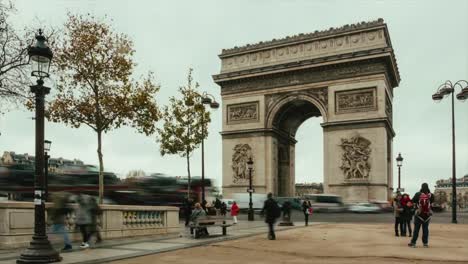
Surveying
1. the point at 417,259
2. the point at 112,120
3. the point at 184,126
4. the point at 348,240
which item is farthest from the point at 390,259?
the point at 184,126

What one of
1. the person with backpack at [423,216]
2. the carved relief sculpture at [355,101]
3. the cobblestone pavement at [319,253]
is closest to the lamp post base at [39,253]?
the cobblestone pavement at [319,253]

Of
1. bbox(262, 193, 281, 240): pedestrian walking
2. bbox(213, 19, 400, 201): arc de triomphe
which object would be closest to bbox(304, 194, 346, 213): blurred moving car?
bbox(213, 19, 400, 201): arc de triomphe

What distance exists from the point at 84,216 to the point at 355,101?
34.6m

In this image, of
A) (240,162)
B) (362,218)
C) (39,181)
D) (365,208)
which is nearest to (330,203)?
(365,208)

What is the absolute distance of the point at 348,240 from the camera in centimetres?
1661

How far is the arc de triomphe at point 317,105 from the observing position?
4378 cm

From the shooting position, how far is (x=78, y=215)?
550 inches

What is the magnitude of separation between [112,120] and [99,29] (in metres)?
5.65

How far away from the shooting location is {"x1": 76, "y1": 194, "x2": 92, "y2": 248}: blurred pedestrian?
13.7 metres

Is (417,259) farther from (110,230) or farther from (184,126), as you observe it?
(184,126)

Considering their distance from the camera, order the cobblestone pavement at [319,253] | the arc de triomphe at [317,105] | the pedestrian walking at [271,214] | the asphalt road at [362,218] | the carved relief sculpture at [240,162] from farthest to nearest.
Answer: the carved relief sculpture at [240,162], the arc de triomphe at [317,105], the asphalt road at [362,218], the pedestrian walking at [271,214], the cobblestone pavement at [319,253]

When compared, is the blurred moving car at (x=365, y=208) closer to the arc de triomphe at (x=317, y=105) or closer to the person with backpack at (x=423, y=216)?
the arc de triomphe at (x=317, y=105)

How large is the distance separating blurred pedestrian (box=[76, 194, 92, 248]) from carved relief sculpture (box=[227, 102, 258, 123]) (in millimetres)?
37103

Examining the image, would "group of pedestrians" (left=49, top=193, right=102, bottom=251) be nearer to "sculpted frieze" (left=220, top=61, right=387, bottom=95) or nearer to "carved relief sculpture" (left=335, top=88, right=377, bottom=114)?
"carved relief sculpture" (left=335, top=88, right=377, bottom=114)
